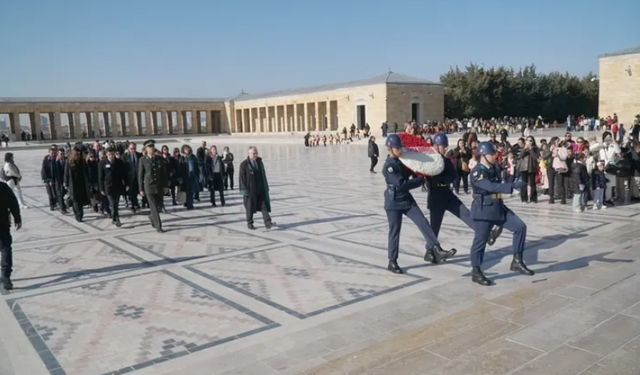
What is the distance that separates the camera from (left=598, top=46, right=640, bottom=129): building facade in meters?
31.3

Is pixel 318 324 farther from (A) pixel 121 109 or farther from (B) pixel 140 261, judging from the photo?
(A) pixel 121 109

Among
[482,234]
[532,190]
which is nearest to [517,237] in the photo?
[482,234]

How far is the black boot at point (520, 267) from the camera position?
5.94m

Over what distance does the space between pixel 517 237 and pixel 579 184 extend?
5.07 meters

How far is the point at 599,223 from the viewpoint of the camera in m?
8.79

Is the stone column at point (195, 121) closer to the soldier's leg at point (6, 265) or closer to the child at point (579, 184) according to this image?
the child at point (579, 184)

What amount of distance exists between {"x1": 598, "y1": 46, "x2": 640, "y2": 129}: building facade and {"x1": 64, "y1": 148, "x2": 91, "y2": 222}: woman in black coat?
31549 mm

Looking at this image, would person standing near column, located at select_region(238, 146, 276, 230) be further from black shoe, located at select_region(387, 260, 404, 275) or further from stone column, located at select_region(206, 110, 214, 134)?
stone column, located at select_region(206, 110, 214, 134)

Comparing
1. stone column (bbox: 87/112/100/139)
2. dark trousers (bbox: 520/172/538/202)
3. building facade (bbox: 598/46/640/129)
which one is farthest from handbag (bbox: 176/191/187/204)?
stone column (bbox: 87/112/100/139)

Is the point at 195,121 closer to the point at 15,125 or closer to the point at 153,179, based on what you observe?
the point at 15,125

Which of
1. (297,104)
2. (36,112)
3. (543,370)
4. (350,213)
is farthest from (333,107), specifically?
(543,370)

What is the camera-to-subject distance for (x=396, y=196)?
20.0 feet

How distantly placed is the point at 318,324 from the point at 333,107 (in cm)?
5199

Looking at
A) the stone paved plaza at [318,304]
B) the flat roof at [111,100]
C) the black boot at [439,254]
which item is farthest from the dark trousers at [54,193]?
the flat roof at [111,100]
